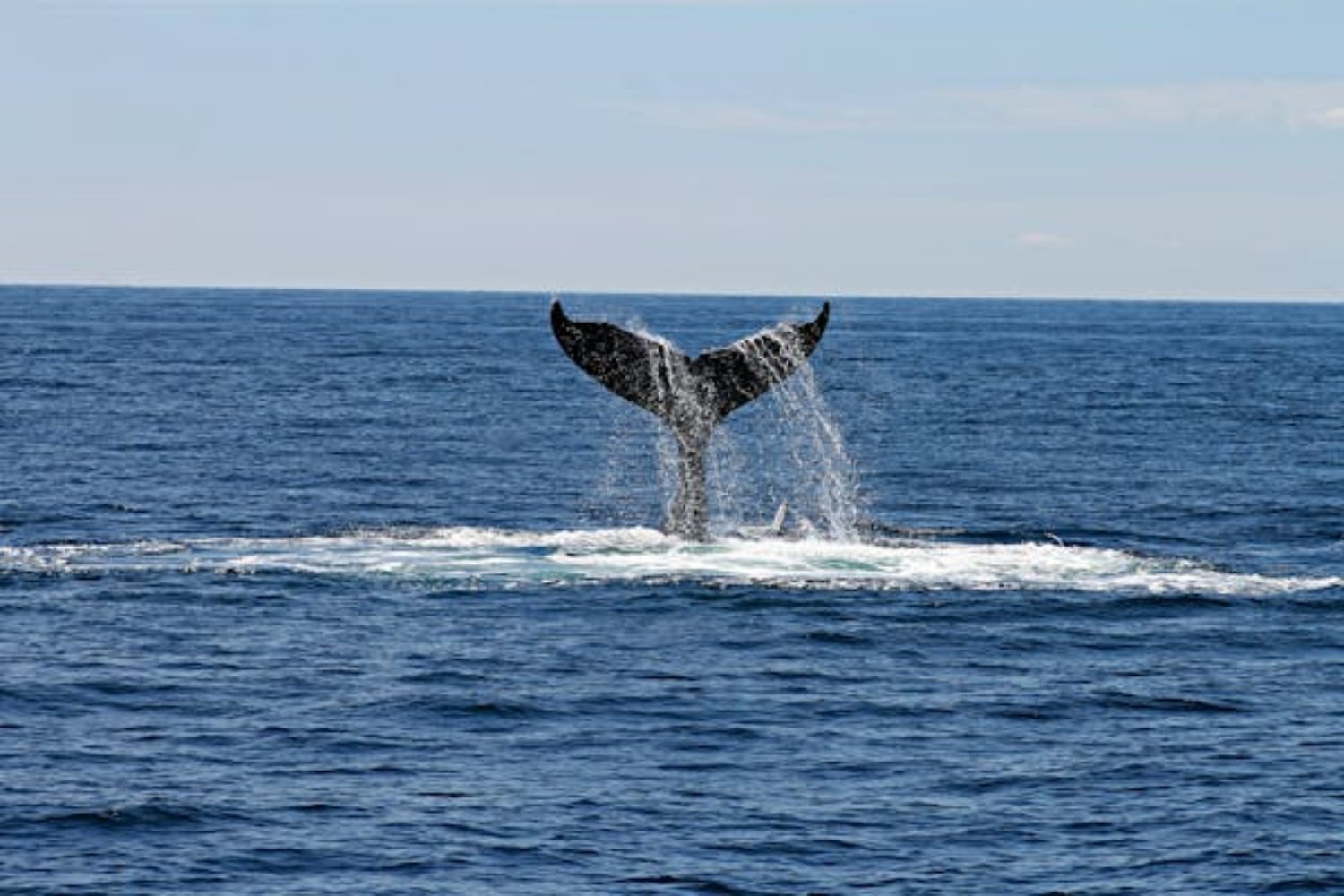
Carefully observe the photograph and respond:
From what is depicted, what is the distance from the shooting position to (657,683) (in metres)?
21.3

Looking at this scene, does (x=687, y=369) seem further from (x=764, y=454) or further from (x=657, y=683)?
(x=764, y=454)

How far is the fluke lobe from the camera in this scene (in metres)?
24.8

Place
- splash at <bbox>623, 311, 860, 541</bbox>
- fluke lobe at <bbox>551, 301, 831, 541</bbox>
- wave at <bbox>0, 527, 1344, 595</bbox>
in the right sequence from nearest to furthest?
1. fluke lobe at <bbox>551, 301, 831, 541</bbox>
2. splash at <bbox>623, 311, 860, 541</bbox>
3. wave at <bbox>0, 527, 1344, 595</bbox>

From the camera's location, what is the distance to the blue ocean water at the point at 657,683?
15.9 metres

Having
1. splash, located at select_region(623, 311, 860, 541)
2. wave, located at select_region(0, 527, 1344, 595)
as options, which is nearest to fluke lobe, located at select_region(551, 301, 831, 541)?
splash, located at select_region(623, 311, 860, 541)

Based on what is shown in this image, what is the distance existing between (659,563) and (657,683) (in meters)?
5.64

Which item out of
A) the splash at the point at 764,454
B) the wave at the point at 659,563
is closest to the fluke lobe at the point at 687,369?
the splash at the point at 764,454

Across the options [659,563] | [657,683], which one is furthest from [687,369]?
[657,683]

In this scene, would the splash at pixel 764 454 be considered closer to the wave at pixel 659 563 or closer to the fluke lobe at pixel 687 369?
the fluke lobe at pixel 687 369

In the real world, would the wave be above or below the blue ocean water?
above

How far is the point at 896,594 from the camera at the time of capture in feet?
83.9

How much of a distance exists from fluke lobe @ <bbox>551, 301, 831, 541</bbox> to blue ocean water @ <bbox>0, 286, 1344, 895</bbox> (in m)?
1.85

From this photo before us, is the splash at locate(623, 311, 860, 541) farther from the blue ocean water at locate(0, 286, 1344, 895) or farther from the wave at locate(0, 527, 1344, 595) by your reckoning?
the wave at locate(0, 527, 1344, 595)

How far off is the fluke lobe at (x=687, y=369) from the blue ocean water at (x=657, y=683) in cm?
185
